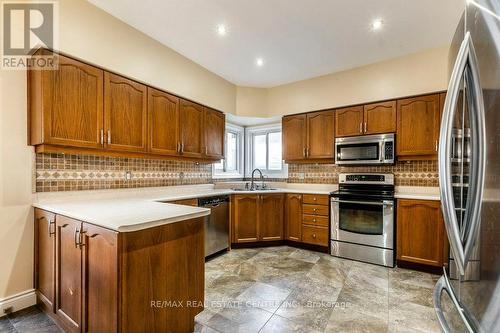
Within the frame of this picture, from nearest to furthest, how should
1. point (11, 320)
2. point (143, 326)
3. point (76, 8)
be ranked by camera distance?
1. point (143, 326)
2. point (11, 320)
3. point (76, 8)

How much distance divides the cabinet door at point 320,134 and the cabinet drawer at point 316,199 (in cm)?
62

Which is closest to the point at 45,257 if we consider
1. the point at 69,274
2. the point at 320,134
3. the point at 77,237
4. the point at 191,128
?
the point at 69,274

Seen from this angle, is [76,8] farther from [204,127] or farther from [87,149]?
Answer: [204,127]

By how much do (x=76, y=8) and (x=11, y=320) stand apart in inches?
101

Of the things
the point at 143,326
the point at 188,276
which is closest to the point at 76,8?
the point at 188,276

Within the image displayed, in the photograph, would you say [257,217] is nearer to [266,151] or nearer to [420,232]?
[266,151]

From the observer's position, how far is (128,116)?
95.5 inches

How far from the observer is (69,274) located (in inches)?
62.1

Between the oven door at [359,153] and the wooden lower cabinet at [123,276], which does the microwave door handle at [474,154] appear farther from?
the oven door at [359,153]

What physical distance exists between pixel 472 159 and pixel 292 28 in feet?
7.19

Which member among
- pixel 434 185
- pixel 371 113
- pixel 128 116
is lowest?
pixel 434 185

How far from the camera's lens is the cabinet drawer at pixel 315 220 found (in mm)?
3279

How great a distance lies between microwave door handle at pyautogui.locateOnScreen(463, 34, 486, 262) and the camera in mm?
729

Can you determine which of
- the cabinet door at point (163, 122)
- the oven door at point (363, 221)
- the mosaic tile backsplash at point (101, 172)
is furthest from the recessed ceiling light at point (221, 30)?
the oven door at point (363, 221)
